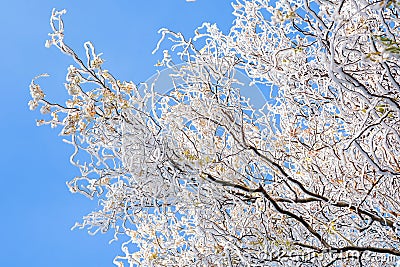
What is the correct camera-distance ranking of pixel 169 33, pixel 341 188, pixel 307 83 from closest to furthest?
pixel 341 188, pixel 169 33, pixel 307 83

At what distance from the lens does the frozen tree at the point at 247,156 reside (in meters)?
2.29

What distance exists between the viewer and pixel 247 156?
2.73 meters

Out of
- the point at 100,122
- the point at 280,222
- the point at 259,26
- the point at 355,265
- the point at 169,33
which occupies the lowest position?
the point at 355,265

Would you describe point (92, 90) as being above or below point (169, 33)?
below

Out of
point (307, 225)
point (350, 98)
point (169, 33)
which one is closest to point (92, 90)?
point (169, 33)

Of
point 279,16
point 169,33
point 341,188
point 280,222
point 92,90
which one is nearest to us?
point 279,16

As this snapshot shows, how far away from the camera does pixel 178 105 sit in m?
2.78

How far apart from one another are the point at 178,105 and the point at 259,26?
101cm

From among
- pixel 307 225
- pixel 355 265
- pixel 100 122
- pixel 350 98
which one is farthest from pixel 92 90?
pixel 355 265

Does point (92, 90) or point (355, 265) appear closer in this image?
point (92, 90)

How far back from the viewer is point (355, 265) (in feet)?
9.68

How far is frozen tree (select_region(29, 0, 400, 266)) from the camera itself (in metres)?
2.29

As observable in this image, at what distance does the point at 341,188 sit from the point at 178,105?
A: 0.89m

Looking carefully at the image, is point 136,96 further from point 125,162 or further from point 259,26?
point 259,26
